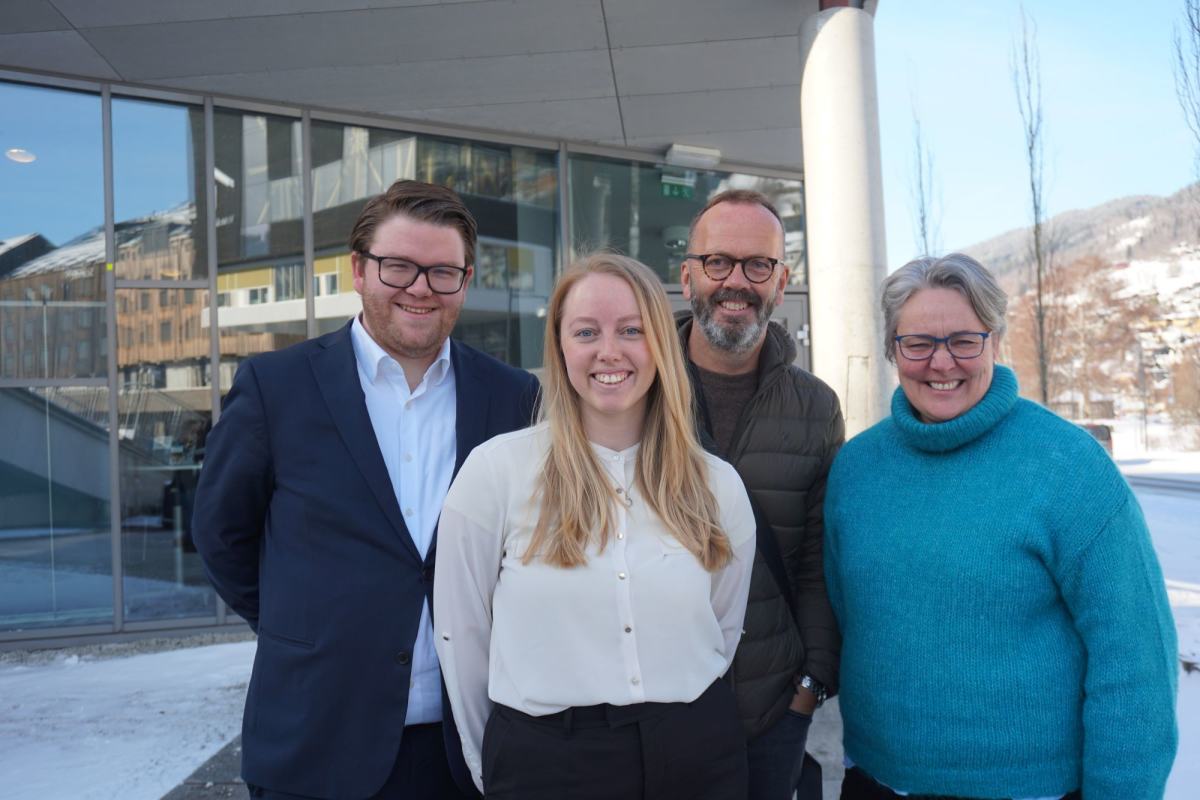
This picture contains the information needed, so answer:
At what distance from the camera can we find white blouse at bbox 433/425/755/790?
→ 67.3 inches

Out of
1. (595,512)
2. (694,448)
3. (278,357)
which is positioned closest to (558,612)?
(595,512)

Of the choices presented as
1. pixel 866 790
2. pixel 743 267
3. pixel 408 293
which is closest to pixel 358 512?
pixel 408 293

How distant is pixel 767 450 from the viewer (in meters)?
2.27

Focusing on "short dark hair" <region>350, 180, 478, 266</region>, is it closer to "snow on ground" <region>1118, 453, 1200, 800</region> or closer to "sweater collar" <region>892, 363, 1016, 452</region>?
"sweater collar" <region>892, 363, 1016, 452</region>

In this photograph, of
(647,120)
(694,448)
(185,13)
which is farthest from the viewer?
(647,120)

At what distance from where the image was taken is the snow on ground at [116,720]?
388 cm

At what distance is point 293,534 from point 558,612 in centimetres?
72

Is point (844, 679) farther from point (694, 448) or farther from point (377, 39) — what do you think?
point (377, 39)

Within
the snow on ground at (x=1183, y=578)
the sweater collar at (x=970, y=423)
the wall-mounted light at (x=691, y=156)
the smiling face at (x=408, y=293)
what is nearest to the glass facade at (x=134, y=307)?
the wall-mounted light at (x=691, y=156)

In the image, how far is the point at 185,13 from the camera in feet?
17.0

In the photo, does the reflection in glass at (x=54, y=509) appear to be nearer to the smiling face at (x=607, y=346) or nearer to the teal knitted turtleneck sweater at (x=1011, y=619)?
the smiling face at (x=607, y=346)

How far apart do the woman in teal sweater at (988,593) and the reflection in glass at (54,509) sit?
6.02m

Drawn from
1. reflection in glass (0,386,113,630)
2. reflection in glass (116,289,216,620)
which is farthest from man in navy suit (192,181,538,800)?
reflection in glass (0,386,113,630)

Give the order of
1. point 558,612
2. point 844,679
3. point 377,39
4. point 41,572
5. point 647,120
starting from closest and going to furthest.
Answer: point 558,612
point 844,679
point 377,39
point 41,572
point 647,120
